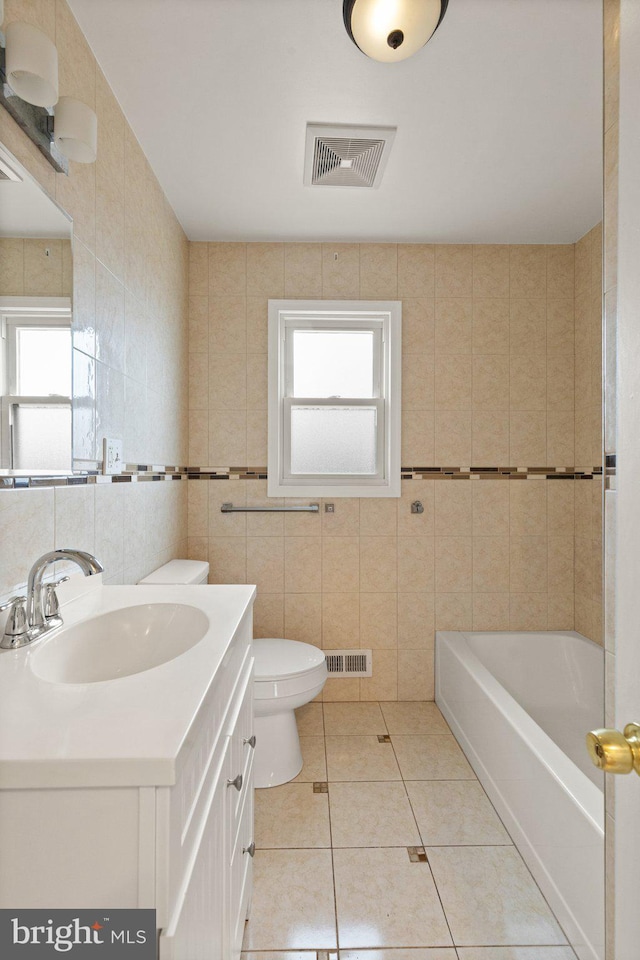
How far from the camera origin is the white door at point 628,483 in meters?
0.57

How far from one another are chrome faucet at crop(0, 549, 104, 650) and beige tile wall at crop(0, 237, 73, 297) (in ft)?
1.74

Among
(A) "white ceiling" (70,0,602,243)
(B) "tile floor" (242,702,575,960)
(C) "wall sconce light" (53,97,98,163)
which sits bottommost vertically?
(B) "tile floor" (242,702,575,960)

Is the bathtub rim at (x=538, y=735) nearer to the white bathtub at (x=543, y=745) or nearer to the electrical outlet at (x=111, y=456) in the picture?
the white bathtub at (x=543, y=745)

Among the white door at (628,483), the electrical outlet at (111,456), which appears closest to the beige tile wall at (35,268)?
the electrical outlet at (111,456)

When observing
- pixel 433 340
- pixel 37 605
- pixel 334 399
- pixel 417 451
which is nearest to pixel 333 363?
pixel 334 399

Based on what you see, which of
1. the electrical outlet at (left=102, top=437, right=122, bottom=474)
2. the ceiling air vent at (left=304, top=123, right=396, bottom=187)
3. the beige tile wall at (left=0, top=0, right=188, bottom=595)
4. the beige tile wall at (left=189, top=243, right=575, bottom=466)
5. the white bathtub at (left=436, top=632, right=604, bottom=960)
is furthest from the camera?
the beige tile wall at (left=189, top=243, right=575, bottom=466)

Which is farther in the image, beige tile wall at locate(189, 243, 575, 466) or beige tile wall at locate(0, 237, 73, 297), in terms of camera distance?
beige tile wall at locate(189, 243, 575, 466)

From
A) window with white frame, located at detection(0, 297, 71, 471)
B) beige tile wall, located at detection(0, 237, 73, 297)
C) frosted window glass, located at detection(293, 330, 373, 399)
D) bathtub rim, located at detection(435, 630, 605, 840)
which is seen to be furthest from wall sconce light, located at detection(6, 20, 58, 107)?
bathtub rim, located at detection(435, 630, 605, 840)

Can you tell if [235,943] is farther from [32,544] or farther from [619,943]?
[32,544]

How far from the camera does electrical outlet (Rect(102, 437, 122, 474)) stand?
1.53m

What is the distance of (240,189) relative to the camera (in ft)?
7.07

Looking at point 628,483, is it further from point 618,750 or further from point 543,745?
point 543,745

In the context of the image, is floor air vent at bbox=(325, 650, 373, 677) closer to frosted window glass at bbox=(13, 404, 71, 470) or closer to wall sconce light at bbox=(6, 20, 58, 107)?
frosted window glass at bbox=(13, 404, 71, 470)

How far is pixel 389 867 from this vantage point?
1563 millimetres
